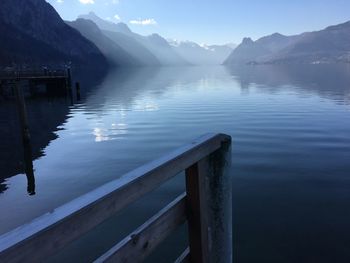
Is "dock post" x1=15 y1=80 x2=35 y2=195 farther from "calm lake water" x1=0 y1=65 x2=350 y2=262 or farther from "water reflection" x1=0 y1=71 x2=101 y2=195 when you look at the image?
"calm lake water" x1=0 y1=65 x2=350 y2=262

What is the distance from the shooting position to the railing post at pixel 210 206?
3861mm

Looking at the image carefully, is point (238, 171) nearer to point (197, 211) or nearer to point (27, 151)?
point (197, 211)

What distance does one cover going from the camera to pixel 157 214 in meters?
3.50

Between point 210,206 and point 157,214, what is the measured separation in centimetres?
89

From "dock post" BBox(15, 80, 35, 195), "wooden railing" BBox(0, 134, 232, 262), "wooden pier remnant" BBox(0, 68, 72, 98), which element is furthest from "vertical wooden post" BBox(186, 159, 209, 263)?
"wooden pier remnant" BBox(0, 68, 72, 98)

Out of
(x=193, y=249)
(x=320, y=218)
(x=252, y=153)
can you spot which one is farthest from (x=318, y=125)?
(x=193, y=249)

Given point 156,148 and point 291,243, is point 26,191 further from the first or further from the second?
point 291,243

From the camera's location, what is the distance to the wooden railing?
2062mm

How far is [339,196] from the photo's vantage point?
12.0 metres

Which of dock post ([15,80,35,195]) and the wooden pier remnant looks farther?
the wooden pier remnant

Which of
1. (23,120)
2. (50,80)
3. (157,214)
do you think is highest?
(50,80)

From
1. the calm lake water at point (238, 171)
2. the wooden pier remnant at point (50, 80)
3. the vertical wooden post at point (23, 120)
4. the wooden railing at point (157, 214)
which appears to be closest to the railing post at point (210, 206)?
the wooden railing at point (157, 214)

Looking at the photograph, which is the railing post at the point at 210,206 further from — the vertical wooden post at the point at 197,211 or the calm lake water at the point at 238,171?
the calm lake water at the point at 238,171

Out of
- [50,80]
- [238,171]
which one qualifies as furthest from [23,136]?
[50,80]
